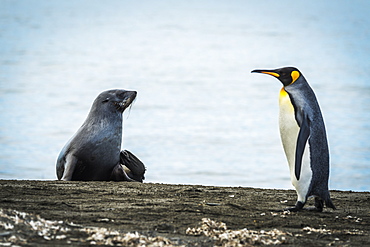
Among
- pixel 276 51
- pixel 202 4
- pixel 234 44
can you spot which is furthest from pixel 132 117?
pixel 202 4

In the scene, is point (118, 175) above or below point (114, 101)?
below

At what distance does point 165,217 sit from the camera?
5.17 metres

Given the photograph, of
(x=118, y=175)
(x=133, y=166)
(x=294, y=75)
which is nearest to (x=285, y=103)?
(x=294, y=75)

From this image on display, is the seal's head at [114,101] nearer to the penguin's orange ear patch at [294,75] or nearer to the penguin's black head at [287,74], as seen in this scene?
the penguin's black head at [287,74]

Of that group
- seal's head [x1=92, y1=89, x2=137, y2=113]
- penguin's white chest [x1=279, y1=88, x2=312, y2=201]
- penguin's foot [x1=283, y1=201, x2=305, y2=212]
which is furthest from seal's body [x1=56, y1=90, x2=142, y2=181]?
penguin's foot [x1=283, y1=201, x2=305, y2=212]

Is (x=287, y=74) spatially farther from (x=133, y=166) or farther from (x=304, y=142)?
(x=133, y=166)

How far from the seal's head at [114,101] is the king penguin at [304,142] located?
9.75 feet

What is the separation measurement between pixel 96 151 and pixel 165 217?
308 cm

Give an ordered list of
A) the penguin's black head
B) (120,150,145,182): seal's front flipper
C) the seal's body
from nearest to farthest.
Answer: the penguin's black head, the seal's body, (120,150,145,182): seal's front flipper

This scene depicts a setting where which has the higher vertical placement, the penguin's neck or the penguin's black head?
the penguin's black head

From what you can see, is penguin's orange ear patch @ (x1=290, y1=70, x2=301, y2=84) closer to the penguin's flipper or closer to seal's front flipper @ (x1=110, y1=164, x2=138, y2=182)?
the penguin's flipper

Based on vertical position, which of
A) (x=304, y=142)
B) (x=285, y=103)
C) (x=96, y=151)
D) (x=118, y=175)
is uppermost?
(x=285, y=103)

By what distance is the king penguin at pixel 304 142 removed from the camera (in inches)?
224

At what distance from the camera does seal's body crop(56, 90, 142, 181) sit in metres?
8.06
